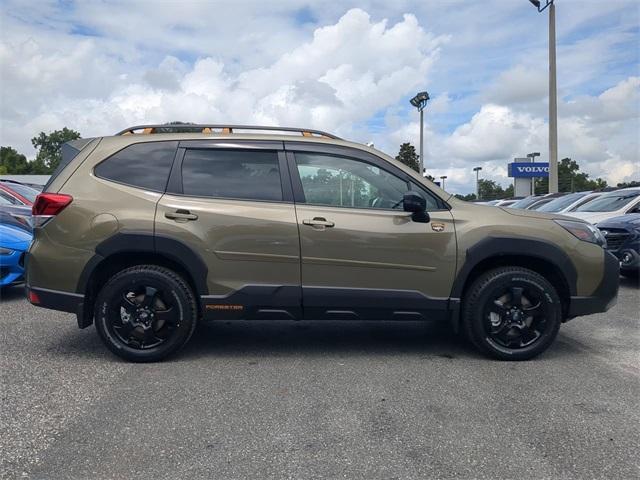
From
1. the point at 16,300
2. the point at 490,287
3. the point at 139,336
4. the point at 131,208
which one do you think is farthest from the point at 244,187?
the point at 16,300

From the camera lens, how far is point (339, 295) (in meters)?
4.21

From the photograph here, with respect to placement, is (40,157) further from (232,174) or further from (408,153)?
(232,174)

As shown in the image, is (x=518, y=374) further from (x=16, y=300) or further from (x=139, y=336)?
(x=16, y=300)

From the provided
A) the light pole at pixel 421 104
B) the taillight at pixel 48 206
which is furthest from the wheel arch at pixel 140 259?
the light pole at pixel 421 104

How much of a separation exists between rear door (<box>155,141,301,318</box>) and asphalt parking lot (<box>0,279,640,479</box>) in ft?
1.72

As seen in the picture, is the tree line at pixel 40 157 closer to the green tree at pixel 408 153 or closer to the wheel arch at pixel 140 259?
the green tree at pixel 408 153

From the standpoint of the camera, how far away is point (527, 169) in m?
48.4

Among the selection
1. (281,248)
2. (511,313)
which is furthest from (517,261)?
(281,248)

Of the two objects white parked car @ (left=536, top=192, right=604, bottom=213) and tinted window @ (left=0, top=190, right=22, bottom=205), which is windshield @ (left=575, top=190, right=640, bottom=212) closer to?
white parked car @ (left=536, top=192, right=604, bottom=213)

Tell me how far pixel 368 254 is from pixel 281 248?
70 centimetres

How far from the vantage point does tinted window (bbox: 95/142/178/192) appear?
429 centimetres

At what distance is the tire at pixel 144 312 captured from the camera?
414cm

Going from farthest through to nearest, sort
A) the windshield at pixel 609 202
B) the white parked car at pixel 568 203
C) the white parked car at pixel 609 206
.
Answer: the white parked car at pixel 568 203 → the windshield at pixel 609 202 → the white parked car at pixel 609 206

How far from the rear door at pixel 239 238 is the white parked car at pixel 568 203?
30.5 feet
